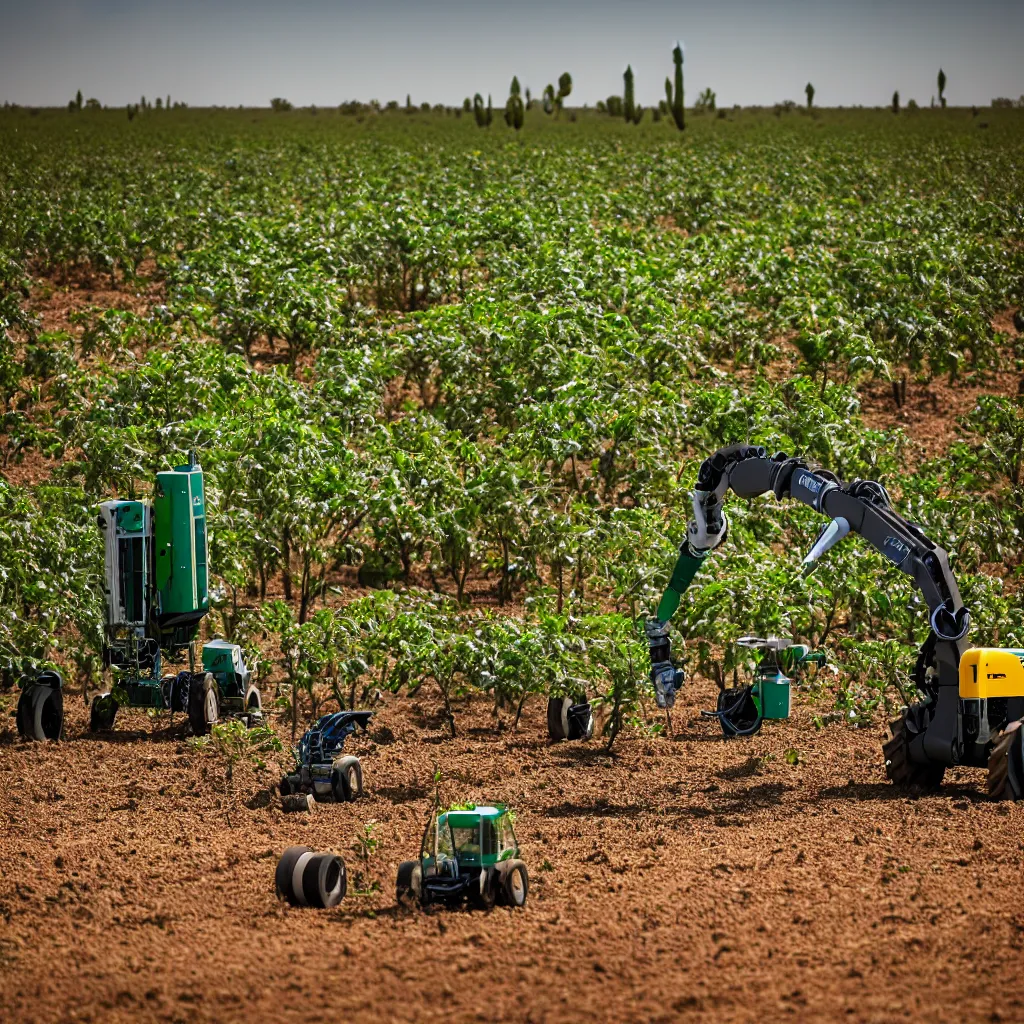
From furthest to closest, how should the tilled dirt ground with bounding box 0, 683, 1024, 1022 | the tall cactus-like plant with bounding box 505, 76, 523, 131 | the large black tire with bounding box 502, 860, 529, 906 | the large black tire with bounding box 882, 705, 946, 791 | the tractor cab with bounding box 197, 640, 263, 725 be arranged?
1. the tall cactus-like plant with bounding box 505, 76, 523, 131
2. the tractor cab with bounding box 197, 640, 263, 725
3. the large black tire with bounding box 882, 705, 946, 791
4. the large black tire with bounding box 502, 860, 529, 906
5. the tilled dirt ground with bounding box 0, 683, 1024, 1022

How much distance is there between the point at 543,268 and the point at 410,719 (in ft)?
33.6

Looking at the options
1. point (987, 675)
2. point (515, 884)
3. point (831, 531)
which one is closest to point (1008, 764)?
point (987, 675)

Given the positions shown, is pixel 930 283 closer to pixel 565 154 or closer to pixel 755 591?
pixel 755 591

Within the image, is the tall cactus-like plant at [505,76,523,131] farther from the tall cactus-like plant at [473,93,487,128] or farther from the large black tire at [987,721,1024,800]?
the large black tire at [987,721,1024,800]

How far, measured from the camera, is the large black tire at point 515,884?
21.0 feet

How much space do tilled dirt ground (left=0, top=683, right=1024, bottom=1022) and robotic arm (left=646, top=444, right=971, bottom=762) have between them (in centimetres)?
69

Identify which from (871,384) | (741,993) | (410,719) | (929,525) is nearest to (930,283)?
(871,384)

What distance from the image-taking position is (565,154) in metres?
Answer: 42.3

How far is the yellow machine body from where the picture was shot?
7.39 m

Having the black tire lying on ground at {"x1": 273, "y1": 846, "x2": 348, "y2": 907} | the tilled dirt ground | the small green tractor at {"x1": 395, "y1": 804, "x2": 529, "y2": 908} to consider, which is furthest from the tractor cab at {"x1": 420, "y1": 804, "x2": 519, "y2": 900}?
the black tire lying on ground at {"x1": 273, "y1": 846, "x2": 348, "y2": 907}

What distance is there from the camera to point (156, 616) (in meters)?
9.21

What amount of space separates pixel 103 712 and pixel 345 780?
2216 mm

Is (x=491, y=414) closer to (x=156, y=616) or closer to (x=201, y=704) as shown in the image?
(x=156, y=616)

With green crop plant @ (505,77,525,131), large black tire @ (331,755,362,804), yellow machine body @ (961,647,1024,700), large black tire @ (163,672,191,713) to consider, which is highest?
green crop plant @ (505,77,525,131)
